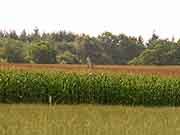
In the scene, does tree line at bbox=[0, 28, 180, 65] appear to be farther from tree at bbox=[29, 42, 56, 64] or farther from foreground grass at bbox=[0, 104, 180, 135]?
foreground grass at bbox=[0, 104, 180, 135]

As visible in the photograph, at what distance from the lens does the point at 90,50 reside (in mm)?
62000

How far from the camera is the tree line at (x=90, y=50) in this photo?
48812mm

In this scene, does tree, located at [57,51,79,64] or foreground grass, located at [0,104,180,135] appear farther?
tree, located at [57,51,79,64]

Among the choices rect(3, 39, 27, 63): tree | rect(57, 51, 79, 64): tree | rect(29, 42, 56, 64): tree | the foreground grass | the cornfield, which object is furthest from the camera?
rect(3, 39, 27, 63): tree

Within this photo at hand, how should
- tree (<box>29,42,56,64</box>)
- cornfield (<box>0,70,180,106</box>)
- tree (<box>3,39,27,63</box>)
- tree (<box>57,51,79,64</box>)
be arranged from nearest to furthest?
cornfield (<box>0,70,180,106</box>) → tree (<box>29,42,56,64</box>) → tree (<box>57,51,79,64</box>) → tree (<box>3,39,27,63</box>)

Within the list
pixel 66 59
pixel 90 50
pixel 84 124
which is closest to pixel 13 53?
pixel 66 59

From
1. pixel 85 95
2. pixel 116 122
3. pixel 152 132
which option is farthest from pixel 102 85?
pixel 152 132

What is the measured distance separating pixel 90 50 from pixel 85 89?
137 ft

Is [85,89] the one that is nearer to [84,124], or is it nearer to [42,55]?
[84,124]

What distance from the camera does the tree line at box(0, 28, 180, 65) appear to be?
4881 cm

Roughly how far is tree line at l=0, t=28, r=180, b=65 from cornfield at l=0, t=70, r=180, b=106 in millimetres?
24907

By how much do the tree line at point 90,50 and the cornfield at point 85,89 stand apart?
24907mm

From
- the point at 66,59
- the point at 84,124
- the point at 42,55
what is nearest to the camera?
the point at 84,124

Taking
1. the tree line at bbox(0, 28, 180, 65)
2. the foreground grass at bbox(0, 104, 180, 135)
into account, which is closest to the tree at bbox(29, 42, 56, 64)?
the tree line at bbox(0, 28, 180, 65)
